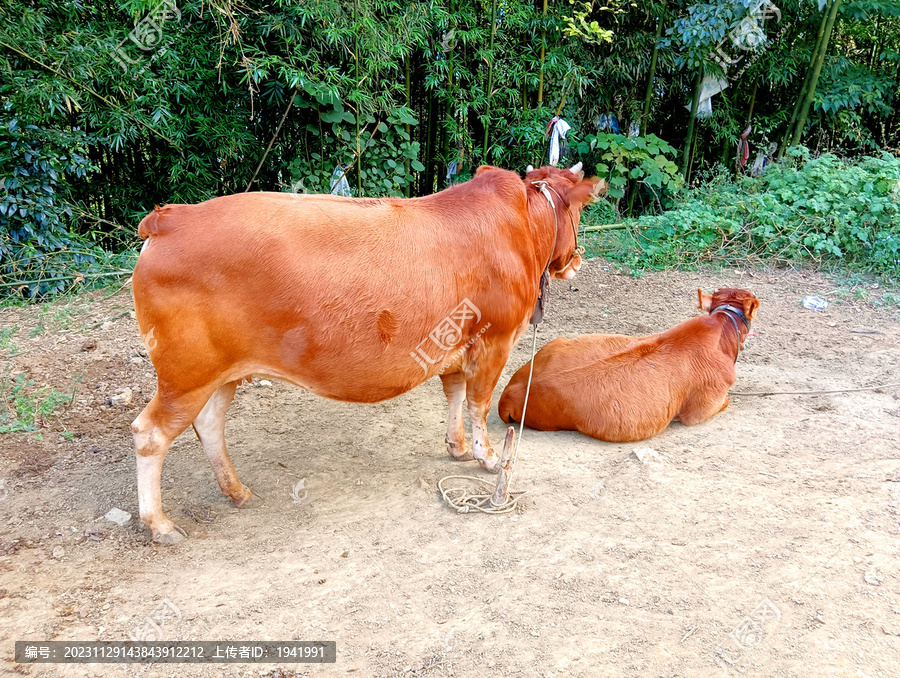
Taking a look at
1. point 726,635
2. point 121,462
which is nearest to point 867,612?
point 726,635

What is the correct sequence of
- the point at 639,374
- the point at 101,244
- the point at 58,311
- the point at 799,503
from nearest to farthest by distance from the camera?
the point at 799,503 < the point at 639,374 < the point at 58,311 < the point at 101,244

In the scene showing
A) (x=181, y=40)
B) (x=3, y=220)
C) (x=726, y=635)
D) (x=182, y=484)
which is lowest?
(x=182, y=484)

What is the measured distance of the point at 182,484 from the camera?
3797mm

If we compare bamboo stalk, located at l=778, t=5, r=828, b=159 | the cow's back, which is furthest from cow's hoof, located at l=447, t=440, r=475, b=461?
bamboo stalk, located at l=778, t=5, r=828, b=159

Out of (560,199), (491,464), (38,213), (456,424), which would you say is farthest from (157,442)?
(38,213)

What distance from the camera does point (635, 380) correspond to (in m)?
4.18

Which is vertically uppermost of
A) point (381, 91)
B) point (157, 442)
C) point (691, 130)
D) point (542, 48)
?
point (542, 48)

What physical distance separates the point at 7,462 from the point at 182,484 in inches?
41.0

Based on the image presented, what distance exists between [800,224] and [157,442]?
7028mm

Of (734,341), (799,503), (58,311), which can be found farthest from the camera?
(58,311)

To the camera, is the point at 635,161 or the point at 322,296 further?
the point at 635,161

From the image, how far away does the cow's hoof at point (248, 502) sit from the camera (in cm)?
362

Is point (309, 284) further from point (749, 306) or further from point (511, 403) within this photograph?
point (749, 306)

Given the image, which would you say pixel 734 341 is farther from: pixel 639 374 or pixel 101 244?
pixel 101 244
